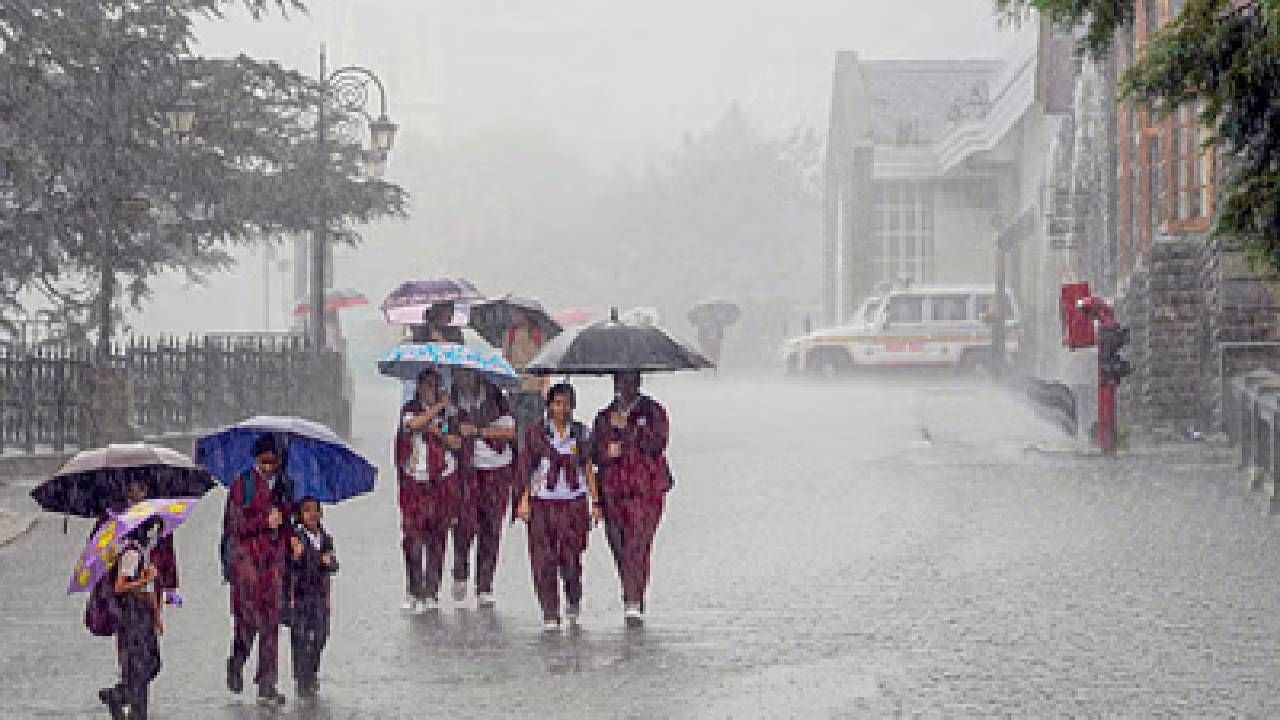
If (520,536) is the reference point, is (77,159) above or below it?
above

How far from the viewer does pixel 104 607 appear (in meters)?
8.38

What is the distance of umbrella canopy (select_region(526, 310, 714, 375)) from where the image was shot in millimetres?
11156

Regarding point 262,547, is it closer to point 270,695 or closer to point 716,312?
point 270,695

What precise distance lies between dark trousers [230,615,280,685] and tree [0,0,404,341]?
11.6 metres

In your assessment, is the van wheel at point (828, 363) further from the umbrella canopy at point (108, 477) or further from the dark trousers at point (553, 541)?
the umbrella canopy at point (108, 477)

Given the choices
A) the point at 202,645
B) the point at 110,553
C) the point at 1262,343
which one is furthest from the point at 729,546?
the point at 1262,343

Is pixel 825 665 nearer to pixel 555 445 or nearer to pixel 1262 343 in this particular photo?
pixel 555 445

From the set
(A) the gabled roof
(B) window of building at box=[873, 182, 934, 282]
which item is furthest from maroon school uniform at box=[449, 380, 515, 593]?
(A) the gabled roof

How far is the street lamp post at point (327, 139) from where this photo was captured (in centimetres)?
2772

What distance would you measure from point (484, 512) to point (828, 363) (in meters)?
32.8

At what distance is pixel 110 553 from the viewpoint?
8.26 metres

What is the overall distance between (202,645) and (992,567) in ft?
16.8

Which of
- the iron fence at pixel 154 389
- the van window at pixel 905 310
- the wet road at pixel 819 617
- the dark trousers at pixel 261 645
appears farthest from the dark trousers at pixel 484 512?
the van window at pixel 905 310

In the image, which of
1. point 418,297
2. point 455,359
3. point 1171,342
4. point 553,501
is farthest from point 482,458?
point 1171,342
